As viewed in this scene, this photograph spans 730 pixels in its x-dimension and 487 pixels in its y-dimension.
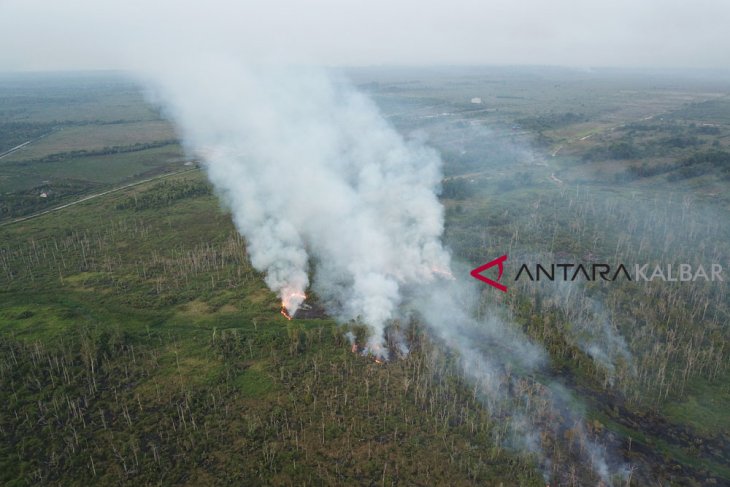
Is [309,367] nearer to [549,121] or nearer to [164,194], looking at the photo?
[164,194]

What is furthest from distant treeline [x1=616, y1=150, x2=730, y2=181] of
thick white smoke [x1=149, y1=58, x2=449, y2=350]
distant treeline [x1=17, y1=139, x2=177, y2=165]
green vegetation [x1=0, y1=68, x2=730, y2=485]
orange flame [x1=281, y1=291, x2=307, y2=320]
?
distant treeline [x1=17, y1=139, x2=177, y2=165]

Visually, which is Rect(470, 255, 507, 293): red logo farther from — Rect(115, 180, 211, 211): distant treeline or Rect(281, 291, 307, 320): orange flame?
Rect(115, 180, 211, 211): distant treeline

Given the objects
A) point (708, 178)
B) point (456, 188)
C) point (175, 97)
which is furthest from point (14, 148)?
point (708, 178)

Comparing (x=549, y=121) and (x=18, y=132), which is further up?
(x=549, y=121)

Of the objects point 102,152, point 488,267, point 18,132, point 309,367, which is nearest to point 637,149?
point 488,267

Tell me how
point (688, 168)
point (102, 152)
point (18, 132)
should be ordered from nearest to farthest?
point (688, 168), point (102, 152), point (18, 132)

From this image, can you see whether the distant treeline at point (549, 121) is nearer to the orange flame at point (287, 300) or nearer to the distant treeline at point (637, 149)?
the distant treeline at point (637, 149)
